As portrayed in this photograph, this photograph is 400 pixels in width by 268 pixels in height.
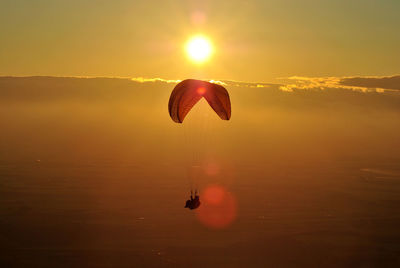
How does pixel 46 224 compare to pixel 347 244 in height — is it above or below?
above

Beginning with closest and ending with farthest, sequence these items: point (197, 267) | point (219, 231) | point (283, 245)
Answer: point (197, 267), point (283, 245), point (219, 231)

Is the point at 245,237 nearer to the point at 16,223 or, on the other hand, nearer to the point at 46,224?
the point at 46,224

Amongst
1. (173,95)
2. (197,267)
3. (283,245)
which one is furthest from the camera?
(283,245)

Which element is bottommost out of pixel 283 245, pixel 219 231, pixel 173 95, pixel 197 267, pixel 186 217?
pixel 173 95

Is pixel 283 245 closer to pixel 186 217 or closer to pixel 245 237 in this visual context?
pixel 245 237

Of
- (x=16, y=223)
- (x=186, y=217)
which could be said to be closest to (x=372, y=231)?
(x=186, y=217)

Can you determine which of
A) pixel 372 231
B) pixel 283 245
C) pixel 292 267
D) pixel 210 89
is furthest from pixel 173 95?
pixel 372 231

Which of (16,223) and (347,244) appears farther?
(16,223)
